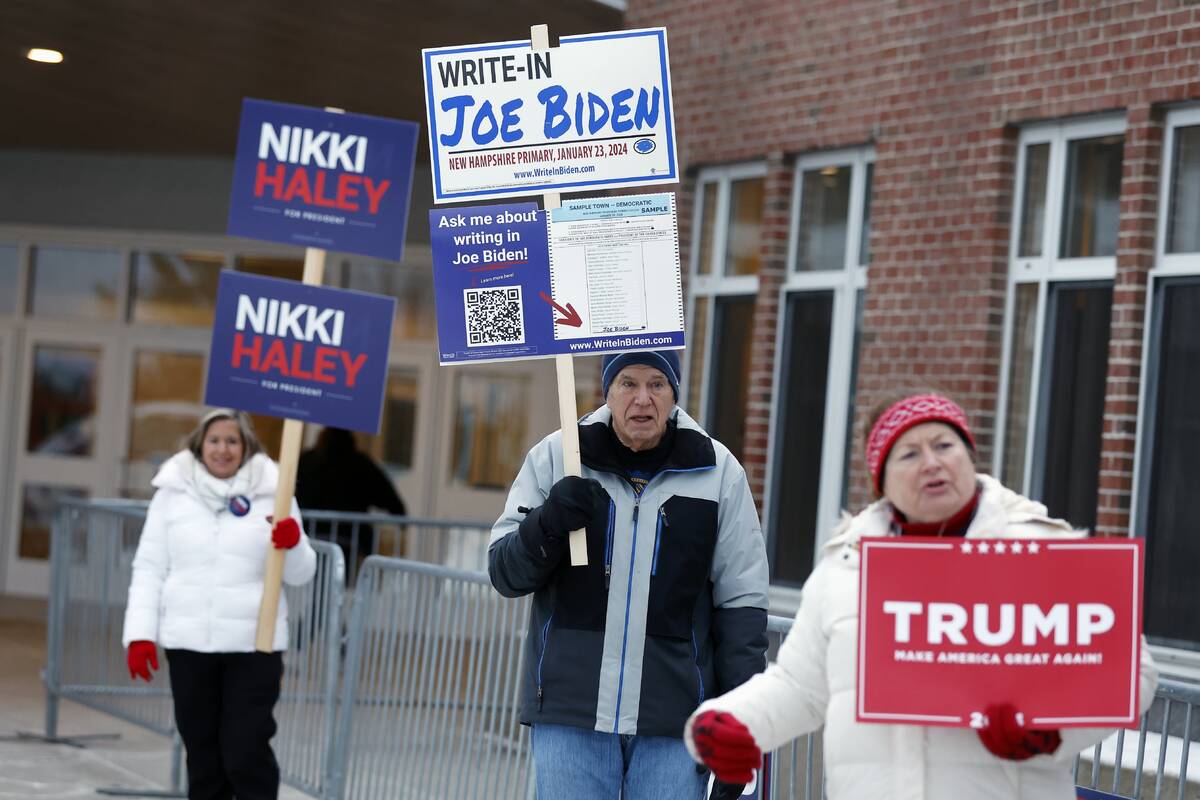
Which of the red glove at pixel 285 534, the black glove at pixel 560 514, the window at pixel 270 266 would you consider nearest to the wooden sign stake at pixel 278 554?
the red glove at pixel 285 534

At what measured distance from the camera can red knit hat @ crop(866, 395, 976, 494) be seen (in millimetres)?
2955

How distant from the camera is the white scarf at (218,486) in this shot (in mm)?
6367

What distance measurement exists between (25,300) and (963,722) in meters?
14.2

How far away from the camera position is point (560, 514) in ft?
13.0

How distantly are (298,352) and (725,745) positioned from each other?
11.5 ft

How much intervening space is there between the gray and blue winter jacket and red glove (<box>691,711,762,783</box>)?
1039 mm

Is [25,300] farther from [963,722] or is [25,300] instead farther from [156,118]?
[963,722]

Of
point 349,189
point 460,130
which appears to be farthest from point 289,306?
point 460,130

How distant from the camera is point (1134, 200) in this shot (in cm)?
734

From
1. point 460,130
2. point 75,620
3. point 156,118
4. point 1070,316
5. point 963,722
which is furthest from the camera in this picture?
point 156,118

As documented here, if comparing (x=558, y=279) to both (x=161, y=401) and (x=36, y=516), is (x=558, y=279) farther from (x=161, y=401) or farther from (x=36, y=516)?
(x=36, y=516)

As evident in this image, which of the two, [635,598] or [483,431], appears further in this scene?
[483,431]

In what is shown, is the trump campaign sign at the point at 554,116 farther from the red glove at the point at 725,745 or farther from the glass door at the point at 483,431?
the glass door at the point at 483,431

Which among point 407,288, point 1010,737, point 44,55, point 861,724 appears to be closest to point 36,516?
point 407,288
